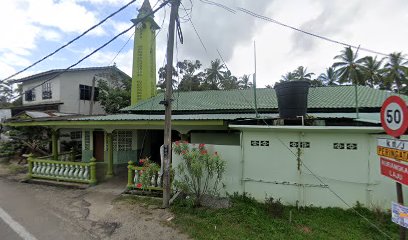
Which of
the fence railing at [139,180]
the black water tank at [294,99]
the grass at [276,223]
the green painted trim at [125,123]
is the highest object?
the black water tank at [294,99]

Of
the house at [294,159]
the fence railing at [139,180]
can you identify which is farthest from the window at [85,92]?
the fence railing at [139,180]

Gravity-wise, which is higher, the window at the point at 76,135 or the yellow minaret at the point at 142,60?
the yellow minaret at the point at 142,60

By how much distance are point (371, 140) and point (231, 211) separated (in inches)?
158

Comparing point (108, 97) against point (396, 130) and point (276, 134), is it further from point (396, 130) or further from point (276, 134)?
point (396, 130)

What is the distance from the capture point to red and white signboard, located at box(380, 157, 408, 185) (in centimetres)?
290

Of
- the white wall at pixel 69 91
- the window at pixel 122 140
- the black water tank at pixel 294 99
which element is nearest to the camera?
the black water tank at pixel 294 99

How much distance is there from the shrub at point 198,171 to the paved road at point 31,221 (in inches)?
105

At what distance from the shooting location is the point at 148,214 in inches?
227

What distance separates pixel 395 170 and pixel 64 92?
20086 mm

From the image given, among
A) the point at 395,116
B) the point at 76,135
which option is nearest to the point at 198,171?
the point at 395,116

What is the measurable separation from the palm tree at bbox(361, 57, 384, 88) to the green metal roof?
18.4 m

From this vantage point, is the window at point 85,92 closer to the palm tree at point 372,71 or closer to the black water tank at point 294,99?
the black water tank at point 294,99

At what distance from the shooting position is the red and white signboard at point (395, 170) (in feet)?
9.52

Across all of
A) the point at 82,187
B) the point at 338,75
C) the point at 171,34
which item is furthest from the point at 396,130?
the point at 338,75
